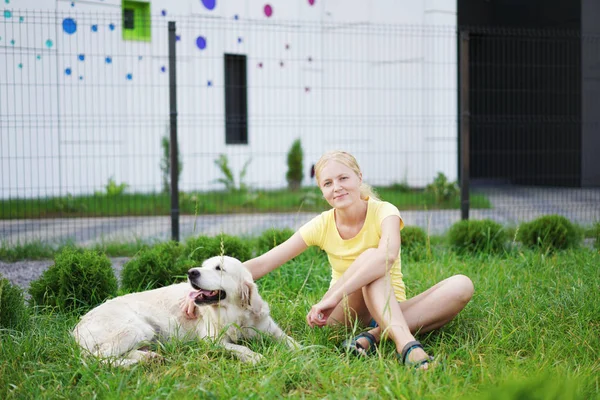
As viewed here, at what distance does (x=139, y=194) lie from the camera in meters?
10.7

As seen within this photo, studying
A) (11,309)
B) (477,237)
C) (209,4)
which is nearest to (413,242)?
(477,237)

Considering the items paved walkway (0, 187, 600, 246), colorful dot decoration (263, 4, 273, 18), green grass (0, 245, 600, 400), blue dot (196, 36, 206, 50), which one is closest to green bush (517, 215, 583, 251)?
paved walkway (0, 187, 600, 246)

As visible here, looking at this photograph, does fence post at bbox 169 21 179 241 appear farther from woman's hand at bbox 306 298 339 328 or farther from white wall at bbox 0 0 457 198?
white wall at bbox 0 0 457 198

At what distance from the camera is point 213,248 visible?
5.32 meters

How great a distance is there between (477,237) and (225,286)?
389 centimetres

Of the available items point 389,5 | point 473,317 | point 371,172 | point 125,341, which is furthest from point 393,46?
point 125,341

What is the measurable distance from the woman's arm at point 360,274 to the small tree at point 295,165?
32.9ft

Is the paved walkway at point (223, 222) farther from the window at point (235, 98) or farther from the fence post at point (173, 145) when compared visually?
the window at point (235, 98)

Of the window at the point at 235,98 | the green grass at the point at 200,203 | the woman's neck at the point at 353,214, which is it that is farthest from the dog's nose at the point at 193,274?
the window at the point at 235,98

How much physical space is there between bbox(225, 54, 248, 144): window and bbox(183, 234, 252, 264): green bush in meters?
7.70

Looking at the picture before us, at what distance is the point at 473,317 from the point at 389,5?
37.9ft

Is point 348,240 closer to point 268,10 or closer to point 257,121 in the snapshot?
point 257,121

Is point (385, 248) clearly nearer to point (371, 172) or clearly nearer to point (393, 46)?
point (371, 172)

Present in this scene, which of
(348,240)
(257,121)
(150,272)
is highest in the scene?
(257,121)
